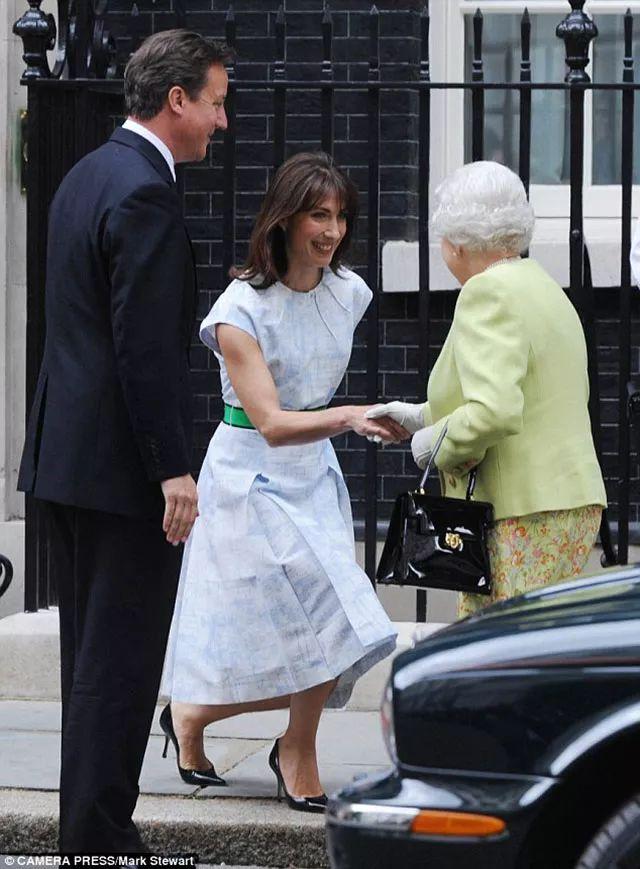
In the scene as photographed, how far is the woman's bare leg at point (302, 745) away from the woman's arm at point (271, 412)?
0.74 meters

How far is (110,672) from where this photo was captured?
4457mm

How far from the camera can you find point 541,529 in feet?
15.2

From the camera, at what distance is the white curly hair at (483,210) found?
181 inches

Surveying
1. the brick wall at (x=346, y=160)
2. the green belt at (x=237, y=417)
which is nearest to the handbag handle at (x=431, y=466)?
the green belt at (x=237, y=417)

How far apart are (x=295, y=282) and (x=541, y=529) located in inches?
41.1

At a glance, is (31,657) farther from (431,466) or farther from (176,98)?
(176,98)

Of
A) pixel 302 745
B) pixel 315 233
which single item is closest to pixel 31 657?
pixel 302 745

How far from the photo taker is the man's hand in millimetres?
4367

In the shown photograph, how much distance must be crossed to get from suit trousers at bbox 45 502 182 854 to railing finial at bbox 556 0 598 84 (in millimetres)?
2683

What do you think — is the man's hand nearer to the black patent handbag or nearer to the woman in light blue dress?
the black patent handbag

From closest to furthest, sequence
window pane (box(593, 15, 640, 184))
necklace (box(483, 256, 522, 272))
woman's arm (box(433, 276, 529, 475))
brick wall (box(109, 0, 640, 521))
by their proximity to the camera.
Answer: woman's arm (box(433, 276, 529, 475)), necklace (box(483, 256, 522, 272)), brick wall (box(109, 0, 640, 521)), window pane (box(593, 15, 640, 184))

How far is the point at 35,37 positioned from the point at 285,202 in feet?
6.52

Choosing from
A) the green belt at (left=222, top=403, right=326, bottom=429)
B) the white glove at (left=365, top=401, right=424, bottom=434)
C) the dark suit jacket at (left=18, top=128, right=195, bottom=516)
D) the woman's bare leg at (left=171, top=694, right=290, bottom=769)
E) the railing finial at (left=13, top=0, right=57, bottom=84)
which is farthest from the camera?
the railing finial at (left=13, top=0, right=57, bottom=84)

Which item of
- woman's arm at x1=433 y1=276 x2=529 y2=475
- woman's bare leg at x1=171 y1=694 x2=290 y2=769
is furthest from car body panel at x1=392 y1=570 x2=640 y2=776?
woman's bare leg at x1=171 y1=694 x2=290 y2=769
